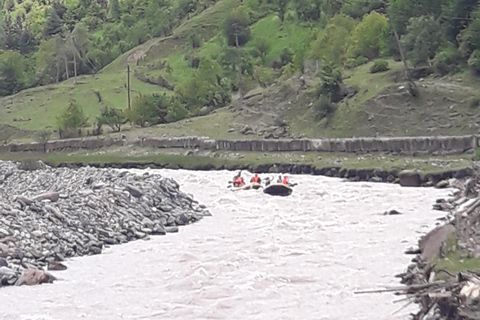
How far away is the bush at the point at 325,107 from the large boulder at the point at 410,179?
2514 centimetres

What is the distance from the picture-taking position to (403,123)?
239 feet

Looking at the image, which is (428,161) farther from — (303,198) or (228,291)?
(228,291)

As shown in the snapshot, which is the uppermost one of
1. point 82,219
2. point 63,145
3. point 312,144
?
point 82,219

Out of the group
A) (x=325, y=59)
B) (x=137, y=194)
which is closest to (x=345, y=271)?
(x=137, y=194)

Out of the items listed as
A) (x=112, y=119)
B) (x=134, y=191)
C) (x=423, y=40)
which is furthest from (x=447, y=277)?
(x=112, y=119)

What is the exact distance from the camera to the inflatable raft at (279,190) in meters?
51.9

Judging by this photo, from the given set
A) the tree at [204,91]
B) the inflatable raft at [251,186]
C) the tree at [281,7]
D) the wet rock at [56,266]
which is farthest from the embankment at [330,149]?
the tree at [281,7]

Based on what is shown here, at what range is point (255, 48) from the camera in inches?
5743

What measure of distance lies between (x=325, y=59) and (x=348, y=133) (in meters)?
24.0

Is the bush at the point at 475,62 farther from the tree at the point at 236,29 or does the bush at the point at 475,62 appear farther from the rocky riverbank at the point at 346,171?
the tree at the point at 236,29

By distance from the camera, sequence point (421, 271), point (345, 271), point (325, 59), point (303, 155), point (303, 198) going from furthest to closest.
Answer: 1. point (325, 59)
2. point (303, 155)
3. point (303, 198)
4. point (345, 271)
5. point (421, 271)

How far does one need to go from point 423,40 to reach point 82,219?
52.8m

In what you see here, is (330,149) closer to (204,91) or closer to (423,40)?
(423,40)

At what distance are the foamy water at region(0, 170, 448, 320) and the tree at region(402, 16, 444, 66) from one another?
39.4 metres
